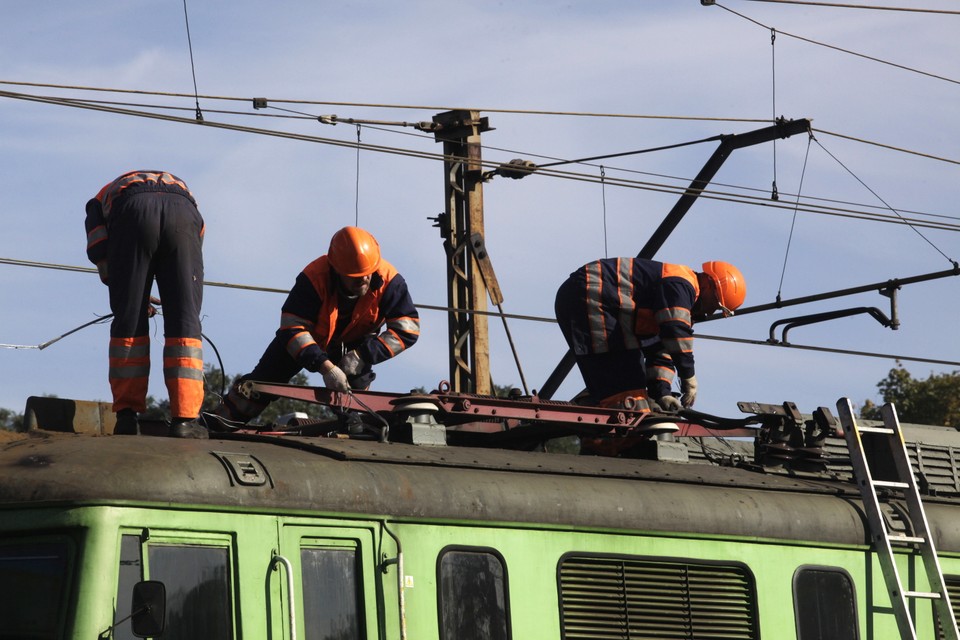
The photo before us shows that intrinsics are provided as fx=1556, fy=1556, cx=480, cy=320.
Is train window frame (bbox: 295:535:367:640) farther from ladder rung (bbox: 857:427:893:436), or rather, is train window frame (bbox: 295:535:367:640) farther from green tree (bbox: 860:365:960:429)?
green tree (bbox: 860:365:960:429)

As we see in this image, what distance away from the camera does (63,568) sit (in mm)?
6855

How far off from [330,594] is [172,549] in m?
0.84

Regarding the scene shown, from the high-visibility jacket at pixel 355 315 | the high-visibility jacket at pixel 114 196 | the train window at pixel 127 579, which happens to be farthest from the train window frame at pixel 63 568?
the high-visibility jacket at pixel 355 315

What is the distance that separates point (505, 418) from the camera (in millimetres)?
9484

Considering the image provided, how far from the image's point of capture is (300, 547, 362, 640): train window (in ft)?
24.2

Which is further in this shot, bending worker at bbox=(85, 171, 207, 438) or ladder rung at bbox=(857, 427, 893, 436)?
ladder rung at bbox=(857, 427, 893, 436)

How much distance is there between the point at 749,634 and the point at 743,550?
1.57ft

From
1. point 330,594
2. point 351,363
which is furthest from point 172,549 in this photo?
point 351,363

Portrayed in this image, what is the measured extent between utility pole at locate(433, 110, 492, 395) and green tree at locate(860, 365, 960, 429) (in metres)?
25.6

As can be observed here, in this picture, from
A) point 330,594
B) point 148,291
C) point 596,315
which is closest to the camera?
→ point 330,594

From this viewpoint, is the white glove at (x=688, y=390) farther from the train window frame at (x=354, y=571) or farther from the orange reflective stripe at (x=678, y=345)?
the train window frame at (x=354, y=571)

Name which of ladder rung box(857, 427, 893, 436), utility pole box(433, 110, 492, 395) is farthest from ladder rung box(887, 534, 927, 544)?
utility pole box(433, 110, 492, 395)

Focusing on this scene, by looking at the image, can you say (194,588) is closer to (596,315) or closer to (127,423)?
(127,423)

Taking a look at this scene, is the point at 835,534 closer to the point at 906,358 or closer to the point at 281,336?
the point at 281,336
